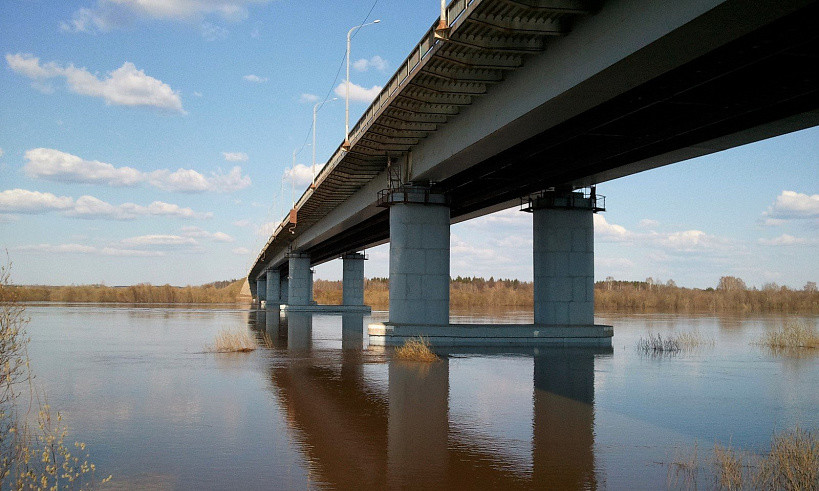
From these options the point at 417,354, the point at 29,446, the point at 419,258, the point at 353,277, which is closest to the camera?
the point at 29,446

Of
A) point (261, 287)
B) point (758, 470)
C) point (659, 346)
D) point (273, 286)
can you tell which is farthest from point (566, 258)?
point (261, 287)

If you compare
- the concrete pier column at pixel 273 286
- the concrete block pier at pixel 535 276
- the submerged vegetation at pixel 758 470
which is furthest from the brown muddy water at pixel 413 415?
the concrete pier column at pixel 273 286

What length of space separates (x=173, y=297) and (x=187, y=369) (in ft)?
362

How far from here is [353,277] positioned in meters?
86.1

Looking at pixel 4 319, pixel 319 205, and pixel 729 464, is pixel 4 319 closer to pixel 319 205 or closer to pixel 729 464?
pixel 729 464

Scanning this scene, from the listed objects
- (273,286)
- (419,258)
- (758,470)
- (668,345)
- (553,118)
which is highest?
(553,118)

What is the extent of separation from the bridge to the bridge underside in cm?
6

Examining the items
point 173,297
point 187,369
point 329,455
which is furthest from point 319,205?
point 173,297

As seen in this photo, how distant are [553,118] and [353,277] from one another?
66.6 meters

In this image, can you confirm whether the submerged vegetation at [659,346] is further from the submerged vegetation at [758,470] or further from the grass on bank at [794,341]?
the submerged vegetation at [758,470]

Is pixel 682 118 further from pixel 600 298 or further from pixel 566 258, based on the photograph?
pixel 600 298

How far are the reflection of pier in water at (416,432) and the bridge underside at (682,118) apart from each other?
296 inches

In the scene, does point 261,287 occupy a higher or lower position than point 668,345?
higher

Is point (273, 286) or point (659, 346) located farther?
point (273, 286)
